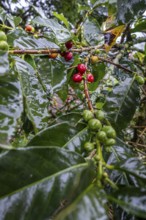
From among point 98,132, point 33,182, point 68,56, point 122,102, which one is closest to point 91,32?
point 68,56

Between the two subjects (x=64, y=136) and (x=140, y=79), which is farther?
(x=140, y=79)

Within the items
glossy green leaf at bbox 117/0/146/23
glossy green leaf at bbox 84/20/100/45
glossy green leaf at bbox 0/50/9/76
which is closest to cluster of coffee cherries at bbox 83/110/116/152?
glossy green leaf at bbox 0/50/9/76

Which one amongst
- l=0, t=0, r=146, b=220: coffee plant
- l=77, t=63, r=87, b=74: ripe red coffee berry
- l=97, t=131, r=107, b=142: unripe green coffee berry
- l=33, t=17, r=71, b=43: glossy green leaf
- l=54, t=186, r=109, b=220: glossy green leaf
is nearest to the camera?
l=54, t=186, r=109, b=220: glossy green leaf

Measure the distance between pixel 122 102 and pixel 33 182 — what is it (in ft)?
1.56

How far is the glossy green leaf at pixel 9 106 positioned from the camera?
54 centimetres

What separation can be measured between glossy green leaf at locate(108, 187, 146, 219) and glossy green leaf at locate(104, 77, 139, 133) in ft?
1.10

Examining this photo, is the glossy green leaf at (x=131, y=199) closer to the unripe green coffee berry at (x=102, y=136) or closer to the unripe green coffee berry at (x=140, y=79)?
the unripe green coffee berry at (x=102, y=136)

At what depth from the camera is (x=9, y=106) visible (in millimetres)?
575

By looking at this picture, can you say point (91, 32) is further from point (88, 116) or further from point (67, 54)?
point (88, 116)

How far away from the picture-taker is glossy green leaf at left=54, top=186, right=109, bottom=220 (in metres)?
0.41

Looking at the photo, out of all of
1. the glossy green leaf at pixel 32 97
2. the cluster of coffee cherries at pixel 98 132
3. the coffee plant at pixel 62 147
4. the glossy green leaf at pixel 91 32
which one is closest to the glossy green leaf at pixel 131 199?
the coffee plant at pixel 62 147

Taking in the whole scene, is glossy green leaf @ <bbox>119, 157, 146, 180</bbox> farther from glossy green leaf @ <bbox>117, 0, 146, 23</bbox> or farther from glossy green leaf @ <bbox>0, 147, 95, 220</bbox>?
glossy green leaf @ <bbox>117, 0, 146, 23</bbox>

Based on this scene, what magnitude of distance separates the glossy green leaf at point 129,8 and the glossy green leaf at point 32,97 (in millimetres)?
313

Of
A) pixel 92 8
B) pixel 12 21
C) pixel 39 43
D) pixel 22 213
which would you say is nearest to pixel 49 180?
pixel 22 213
